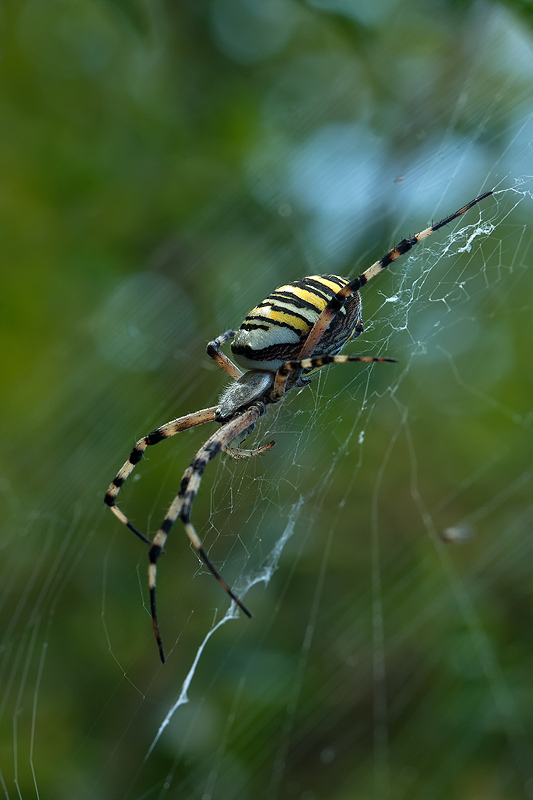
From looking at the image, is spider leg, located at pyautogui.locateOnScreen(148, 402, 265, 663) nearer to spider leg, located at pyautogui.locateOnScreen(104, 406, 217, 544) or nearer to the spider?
the spider

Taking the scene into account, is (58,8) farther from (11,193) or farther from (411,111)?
(411,111)

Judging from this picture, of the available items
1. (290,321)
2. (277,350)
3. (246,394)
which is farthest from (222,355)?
(290,321)

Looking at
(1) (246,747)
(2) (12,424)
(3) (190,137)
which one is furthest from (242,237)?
(1) (246,747)

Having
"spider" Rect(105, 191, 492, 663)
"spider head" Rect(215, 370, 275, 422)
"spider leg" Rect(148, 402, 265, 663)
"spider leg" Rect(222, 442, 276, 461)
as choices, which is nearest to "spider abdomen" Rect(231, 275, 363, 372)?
"spider" Rect(105, 191, 492, 663)

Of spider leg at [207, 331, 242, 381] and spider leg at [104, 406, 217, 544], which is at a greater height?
spider leg at [207, 331, 242, 381]

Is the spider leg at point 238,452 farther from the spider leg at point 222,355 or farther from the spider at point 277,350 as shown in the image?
the spider leg at point 222,355

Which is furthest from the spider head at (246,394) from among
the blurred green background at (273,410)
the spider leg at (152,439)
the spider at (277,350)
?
the blurred green background at (273,410)

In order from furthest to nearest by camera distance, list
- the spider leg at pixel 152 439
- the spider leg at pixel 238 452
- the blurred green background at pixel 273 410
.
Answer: the blurred green background at pixel 273 410 → the spider leg at pixel 152 439 → the spider leg at pixel 238 452
